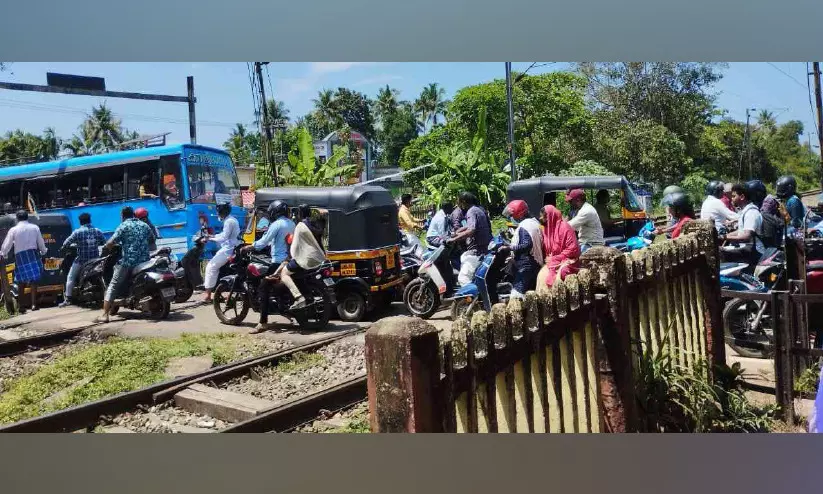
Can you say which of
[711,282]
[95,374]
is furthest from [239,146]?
[711,282]

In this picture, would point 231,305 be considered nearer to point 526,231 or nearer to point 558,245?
point 526,231

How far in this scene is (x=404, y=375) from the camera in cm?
197

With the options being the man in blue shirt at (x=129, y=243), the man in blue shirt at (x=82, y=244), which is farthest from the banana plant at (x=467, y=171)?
the man in blue shirt at (x=82, y=244)

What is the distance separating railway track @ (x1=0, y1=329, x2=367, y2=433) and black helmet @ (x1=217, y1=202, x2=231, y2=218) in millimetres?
841

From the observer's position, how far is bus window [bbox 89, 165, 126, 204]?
401cm

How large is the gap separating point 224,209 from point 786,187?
3191 millimetres

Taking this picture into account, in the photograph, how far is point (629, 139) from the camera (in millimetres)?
4172

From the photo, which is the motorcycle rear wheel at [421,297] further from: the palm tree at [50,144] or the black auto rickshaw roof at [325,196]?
the palm tree at [50,144]

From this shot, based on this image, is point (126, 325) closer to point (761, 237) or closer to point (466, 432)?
point (466, 432)

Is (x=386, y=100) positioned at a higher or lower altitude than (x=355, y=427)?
higher

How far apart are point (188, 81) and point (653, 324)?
2785mm

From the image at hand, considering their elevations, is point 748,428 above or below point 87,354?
below

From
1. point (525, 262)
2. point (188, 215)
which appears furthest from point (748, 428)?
point (188, 215)
